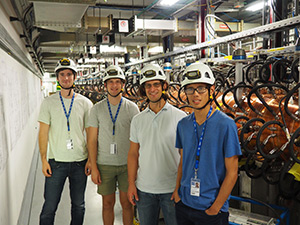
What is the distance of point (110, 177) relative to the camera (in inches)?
95.5

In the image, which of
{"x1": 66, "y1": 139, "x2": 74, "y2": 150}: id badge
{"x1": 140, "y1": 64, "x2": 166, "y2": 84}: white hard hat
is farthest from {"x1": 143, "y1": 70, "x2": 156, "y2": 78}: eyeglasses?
{"x1": 66, "y1": 139, "x2": 74, "y2": 150}: id badge

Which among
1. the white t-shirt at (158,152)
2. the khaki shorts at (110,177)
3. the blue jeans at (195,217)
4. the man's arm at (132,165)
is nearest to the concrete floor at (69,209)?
the khaki shorts at (110,177)

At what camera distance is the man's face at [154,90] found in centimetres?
199

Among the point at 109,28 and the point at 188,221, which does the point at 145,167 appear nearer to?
the point at 188,221

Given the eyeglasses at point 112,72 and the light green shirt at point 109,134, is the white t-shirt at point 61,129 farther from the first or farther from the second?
the eyeglasses at point 112,72

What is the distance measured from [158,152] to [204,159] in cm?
41

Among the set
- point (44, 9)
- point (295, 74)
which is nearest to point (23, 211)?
point (44, 9)

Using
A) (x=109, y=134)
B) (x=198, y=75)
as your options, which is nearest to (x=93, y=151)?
(x=109, y=134)

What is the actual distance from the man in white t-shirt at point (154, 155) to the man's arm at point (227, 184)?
1.39ft

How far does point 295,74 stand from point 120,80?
1432 mm

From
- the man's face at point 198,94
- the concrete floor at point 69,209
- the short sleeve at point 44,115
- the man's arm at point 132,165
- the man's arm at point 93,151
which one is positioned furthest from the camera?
the concrete floor at point 69,209

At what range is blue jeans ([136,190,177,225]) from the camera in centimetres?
192

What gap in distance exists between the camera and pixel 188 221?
5.65 feet

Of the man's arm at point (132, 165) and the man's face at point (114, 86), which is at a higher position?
the man's face at point (114, 86)
